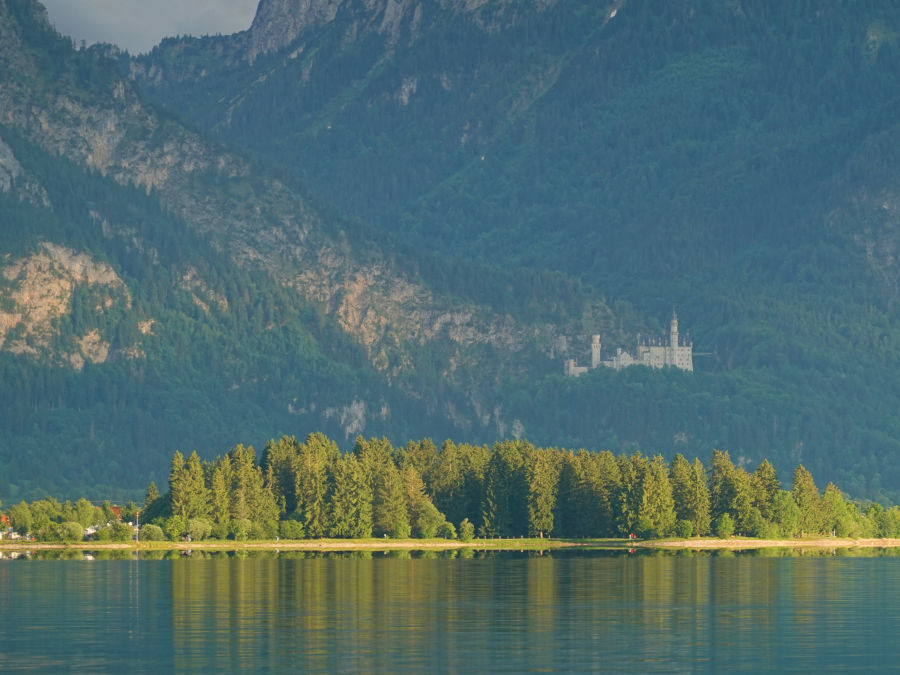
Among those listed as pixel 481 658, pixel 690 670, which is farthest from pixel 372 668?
pixel 690 670

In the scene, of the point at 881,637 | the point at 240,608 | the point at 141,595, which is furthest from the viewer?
the point at 141,595

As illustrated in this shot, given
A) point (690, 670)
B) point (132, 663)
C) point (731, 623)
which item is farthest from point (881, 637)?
point (132, 663)

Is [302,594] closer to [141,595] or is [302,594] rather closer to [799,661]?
[141,595]

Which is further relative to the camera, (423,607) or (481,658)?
(423,607)

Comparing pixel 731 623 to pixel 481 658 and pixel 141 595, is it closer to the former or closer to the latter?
pixel 481 658

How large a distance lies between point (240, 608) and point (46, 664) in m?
41.6

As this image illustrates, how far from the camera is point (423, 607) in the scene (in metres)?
182

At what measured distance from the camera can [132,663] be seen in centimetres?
14075

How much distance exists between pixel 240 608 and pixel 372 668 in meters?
45.3

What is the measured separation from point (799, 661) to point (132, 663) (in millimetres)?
43426

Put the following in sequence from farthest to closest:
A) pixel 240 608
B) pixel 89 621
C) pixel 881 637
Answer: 1. pixel 240 608
2. pixel 89 621
3. pixel 881 637

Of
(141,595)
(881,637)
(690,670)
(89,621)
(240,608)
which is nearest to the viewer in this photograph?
(690,670)

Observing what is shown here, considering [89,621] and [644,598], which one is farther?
[644,598]

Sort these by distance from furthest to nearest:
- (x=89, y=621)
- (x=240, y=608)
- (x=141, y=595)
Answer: (x=141, y=595) < (x=240, y=608) < (x=89, y=621)
